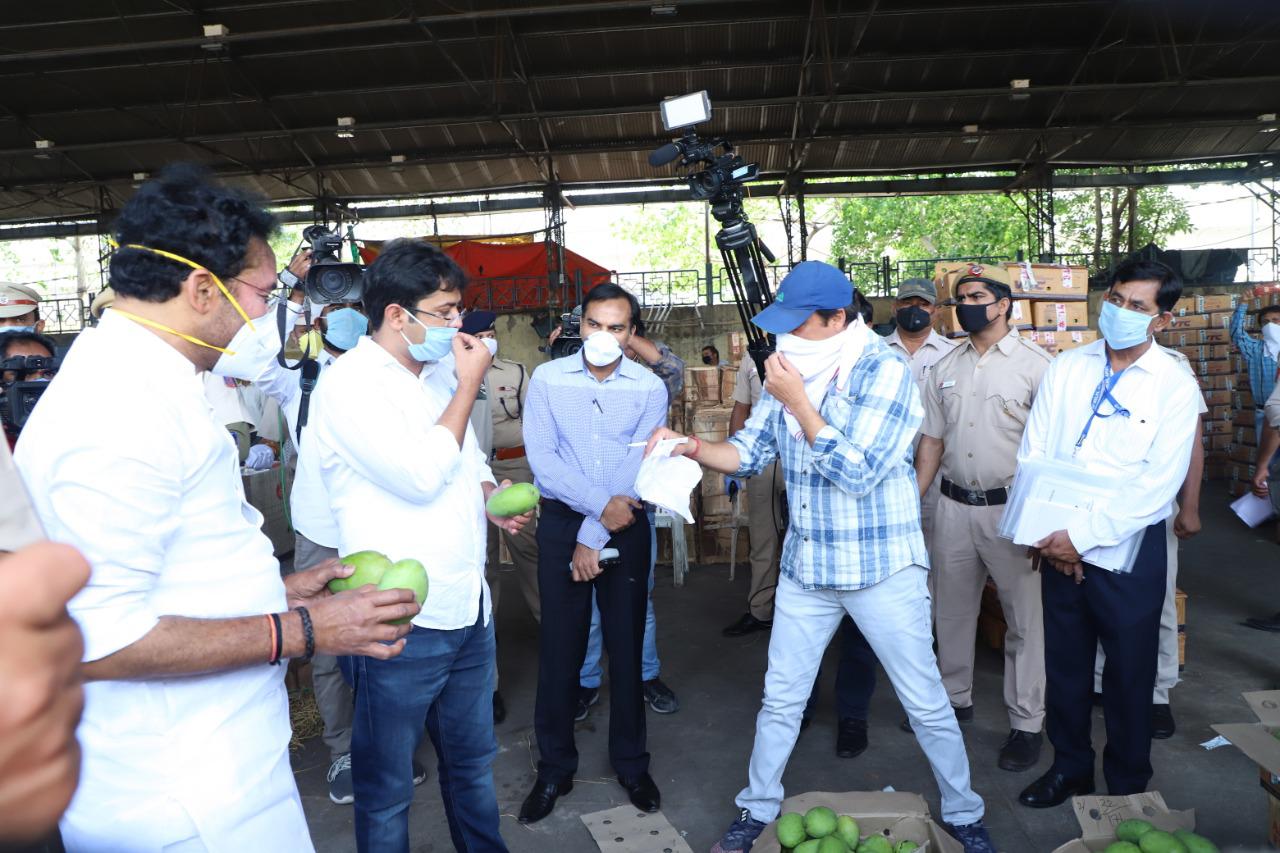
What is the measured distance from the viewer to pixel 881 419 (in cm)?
246

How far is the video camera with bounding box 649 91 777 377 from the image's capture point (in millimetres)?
2779

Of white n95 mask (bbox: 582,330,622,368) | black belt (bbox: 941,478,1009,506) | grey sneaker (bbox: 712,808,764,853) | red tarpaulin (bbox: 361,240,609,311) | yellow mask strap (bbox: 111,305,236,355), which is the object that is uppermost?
red tarpaulin (bbox: 361,240,609,311)

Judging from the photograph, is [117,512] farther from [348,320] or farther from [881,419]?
[348,320]

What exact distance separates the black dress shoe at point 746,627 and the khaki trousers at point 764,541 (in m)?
0.04

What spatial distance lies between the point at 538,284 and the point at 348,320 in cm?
1142

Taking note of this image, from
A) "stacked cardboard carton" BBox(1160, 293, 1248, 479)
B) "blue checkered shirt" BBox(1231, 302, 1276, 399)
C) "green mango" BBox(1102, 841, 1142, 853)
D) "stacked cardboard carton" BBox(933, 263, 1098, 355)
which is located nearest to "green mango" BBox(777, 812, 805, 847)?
"green mango" BBox(1102, 841, 1142, 853)

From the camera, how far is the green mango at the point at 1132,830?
83.4 inches

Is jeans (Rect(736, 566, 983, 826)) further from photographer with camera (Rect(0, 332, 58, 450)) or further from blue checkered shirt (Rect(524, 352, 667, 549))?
photographer with camera (Rect(0, 332, 58, 450))

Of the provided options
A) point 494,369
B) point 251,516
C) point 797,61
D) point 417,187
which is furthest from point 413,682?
point 417,187

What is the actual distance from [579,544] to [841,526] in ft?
3.14

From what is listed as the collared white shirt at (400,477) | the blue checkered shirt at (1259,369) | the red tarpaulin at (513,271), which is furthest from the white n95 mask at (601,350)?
the red tarpaulin at (513,271)

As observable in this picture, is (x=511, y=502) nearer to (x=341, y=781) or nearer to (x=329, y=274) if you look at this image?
(x=329, y=274)

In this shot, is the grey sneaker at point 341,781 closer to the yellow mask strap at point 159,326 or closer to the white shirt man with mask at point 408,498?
the white shirt man with mask at point 408,498

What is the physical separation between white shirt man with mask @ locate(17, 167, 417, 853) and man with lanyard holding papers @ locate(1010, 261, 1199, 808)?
7.39ft
